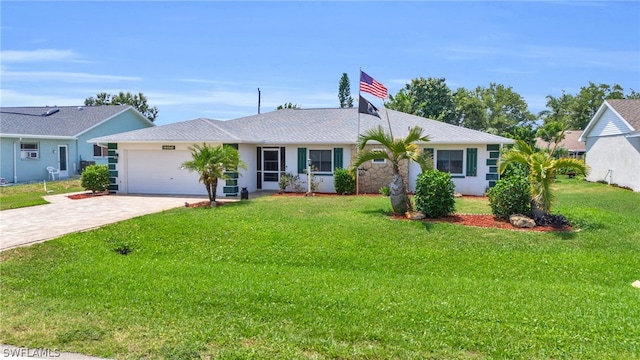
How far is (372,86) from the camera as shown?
18.1 m

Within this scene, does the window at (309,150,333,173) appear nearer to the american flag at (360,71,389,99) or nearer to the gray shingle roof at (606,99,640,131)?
the american flag at (360,71,389,99)

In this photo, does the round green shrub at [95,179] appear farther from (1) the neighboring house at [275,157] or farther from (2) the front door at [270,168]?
(2) the front door at [270,168]

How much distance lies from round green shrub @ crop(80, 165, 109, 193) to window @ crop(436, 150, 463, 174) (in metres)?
14.3

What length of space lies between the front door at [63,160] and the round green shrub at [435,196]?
79.4ft

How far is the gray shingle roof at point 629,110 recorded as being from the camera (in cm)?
2468

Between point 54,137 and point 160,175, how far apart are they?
436 inches

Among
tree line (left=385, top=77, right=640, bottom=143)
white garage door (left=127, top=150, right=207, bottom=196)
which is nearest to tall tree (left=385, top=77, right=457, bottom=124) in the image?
tree line (left=385, top=77, right=640, bottom=143)

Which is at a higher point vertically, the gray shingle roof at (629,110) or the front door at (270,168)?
the gray shingle roof at (629,110)

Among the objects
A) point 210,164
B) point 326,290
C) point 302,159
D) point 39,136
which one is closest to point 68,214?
point 210,164

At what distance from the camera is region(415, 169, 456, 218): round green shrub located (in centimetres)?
1257

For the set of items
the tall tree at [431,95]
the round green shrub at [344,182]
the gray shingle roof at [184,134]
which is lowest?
the round green shrub at [344,182]

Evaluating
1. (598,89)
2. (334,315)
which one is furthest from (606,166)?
(598,89)

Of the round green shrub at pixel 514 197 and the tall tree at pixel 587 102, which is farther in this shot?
the tall tree at pixel 587 102

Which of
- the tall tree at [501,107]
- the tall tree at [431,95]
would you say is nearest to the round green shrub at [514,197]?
the tall tree at [431,95]
